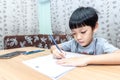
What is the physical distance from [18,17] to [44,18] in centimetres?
41

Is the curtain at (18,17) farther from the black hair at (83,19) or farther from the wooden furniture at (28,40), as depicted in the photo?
the black hair at (83,19)

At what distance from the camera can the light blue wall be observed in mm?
2427

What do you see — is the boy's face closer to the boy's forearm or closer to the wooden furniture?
the boy's forearm

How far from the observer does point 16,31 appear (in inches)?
90.8

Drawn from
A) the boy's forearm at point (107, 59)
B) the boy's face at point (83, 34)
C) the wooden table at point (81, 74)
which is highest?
the boy's face at point (83, 34)

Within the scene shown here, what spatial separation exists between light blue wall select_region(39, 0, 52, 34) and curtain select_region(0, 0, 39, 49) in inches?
3.0

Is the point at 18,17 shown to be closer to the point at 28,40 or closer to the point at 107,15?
the point at 28,40

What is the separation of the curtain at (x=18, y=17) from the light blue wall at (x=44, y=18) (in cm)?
8

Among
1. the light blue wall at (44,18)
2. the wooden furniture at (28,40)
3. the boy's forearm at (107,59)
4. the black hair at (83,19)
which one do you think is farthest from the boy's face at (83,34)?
the light blue wall at (44,18)

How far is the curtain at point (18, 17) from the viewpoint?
221 centimetres

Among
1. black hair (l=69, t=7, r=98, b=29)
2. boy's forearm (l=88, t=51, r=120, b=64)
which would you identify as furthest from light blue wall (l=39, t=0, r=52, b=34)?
boy's forearm (l=88, t=51, r=120, b=64)

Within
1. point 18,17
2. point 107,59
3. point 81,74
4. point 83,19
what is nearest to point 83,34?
point 83,19

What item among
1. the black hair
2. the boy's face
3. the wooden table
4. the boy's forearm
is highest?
the black hair

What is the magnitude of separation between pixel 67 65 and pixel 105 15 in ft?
3.04
